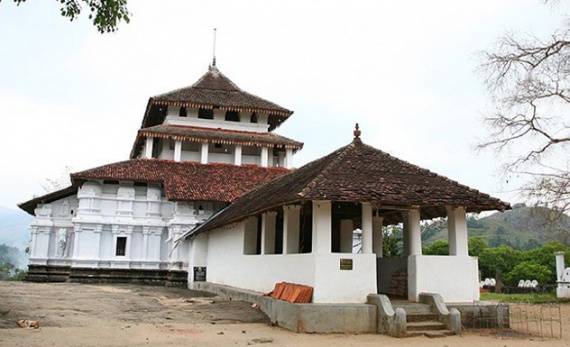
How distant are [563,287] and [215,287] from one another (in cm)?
1490

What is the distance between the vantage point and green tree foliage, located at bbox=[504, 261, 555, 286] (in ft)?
122

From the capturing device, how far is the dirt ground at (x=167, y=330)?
8836 mm

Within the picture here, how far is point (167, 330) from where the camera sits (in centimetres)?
1009

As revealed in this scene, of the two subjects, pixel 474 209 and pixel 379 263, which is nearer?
pixel 474 209

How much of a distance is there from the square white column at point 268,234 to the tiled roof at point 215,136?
1525 centimetres

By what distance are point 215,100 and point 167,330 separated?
22.2 meters

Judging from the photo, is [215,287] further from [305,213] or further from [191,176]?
[191,176]

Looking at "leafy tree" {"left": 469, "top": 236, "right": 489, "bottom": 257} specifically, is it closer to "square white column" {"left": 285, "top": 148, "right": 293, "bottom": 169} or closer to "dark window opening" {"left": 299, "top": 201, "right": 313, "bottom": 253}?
"square white column" {"left": 285, "top": 148, "right": 293, "bottom": 169}

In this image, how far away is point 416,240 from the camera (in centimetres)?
1168

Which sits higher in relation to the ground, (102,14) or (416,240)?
(102,14)

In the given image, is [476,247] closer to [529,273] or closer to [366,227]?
[529,273]

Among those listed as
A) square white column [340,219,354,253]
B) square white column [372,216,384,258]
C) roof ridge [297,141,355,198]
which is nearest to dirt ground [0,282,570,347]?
roof ridge [297,141,355,198]

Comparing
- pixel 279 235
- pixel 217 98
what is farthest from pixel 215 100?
pixel 279 235

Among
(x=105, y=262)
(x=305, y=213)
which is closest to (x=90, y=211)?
(x=105, y=262)
